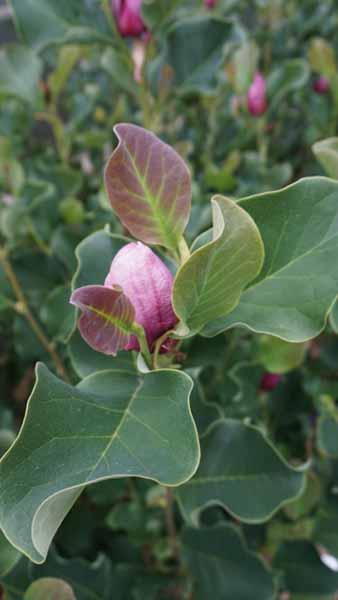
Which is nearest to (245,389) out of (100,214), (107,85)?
(100,214)

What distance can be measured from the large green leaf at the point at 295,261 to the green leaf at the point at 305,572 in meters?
0.60

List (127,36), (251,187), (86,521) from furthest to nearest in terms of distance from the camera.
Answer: (251,187) → (86,521) → (127,36)

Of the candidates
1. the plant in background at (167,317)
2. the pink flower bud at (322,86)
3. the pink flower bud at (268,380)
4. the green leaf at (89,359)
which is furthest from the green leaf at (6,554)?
the pink flower bud at (322,86)

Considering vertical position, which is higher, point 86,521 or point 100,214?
point 100,214

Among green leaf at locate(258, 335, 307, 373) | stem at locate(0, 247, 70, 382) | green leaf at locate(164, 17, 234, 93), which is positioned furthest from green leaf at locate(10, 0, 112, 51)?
green leaf at locate(258, 335, 307, 373)

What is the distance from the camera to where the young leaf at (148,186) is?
15.2 inches


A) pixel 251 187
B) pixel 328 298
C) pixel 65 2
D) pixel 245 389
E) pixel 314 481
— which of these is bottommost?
pixel 314 481

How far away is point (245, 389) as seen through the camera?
0.82m

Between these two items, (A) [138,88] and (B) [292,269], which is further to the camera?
(A) [138,88]

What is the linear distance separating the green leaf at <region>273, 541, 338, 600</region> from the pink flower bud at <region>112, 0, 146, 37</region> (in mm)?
773

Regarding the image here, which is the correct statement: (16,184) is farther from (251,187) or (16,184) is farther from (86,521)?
(86,521)

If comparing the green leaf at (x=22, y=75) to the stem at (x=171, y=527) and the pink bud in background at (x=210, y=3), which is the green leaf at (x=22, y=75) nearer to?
the pink bud in background at (x=210, y=3)

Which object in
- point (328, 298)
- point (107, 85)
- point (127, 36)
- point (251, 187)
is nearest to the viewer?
point (328, 298)

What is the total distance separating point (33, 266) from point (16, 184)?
154 mm
